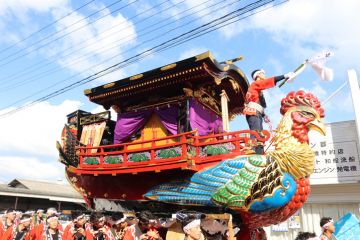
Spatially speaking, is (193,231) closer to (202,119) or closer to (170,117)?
(170,117)

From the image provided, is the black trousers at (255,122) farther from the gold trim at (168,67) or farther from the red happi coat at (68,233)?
the red happi coat at (68,233)

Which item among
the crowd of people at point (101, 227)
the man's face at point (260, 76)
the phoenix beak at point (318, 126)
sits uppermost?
the man's face at point (260, 76)

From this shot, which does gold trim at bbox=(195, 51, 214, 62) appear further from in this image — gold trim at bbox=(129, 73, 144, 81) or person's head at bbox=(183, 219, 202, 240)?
person's head at bbox=(183, 219, 202, 240)

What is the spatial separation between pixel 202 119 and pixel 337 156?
217 inches

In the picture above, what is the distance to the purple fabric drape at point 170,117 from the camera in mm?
8742

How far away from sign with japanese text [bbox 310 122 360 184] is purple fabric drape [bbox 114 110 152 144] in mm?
6504

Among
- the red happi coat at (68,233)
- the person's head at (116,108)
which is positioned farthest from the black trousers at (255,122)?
the red happi coat at (68,233)

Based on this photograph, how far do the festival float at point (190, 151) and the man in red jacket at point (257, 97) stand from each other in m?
0.59

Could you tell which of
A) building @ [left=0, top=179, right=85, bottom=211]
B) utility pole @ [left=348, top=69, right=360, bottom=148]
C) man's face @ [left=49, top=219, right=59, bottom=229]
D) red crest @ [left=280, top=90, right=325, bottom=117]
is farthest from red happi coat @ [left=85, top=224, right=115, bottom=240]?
building @ [left=0, top=179, right=85, bottom=211]

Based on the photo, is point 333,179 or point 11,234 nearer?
point 11,234

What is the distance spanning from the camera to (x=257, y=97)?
8430 mm

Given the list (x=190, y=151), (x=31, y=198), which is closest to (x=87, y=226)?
(x=190, y=151)

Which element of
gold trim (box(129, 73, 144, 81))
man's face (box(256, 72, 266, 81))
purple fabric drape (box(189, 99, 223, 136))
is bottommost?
purple fabric drape (box(189, 99, 223, 136))

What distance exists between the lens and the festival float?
6496mm
